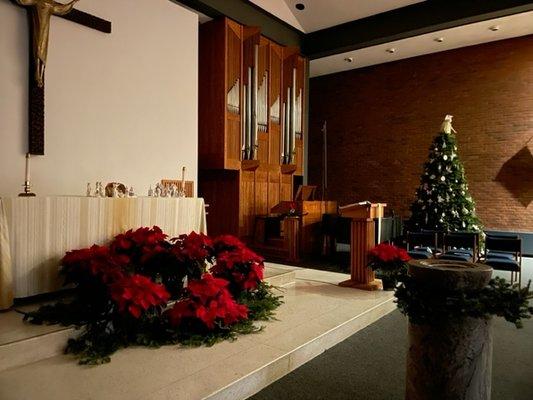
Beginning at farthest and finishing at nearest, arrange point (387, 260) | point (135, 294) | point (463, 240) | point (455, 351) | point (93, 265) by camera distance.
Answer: point (463, 240), point (387, 260), point (93, 265), point (135, 294), point (455, 351)

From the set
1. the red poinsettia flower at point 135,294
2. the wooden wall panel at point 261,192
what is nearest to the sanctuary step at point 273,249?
the wooden wall panel at point 261,192

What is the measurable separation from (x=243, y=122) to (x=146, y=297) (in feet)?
15.8

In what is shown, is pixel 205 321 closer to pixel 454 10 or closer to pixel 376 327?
pixel 376 327

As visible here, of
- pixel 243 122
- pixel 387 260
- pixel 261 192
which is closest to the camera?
pixel 387 260

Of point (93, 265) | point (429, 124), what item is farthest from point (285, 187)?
point (93, 265)

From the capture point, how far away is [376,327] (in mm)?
3488

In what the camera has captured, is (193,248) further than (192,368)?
Yes

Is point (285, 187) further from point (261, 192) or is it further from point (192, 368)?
point (192, 368)

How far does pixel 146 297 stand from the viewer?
2.58m

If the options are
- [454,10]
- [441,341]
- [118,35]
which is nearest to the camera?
[441,341]

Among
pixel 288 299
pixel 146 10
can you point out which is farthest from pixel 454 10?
pixel 288 299

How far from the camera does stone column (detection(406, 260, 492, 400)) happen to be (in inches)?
73.5

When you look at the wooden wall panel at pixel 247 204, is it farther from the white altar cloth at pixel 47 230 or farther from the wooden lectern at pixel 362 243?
the white altar cloth at pixel 47 230

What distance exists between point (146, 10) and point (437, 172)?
17.5 ft
